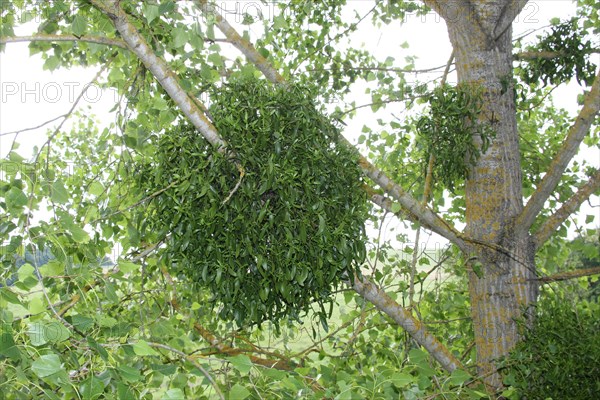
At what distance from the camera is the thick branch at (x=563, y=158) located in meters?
2.80

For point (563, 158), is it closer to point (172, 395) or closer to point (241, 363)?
point (241, 363)

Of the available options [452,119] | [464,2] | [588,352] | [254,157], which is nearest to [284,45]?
[464,2]

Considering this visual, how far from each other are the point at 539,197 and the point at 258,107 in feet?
4.71

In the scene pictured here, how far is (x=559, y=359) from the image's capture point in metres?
2.42

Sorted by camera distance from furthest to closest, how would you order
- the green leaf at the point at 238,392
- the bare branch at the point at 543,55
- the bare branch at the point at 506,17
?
the bare branch at the point at 543,55
the bare branch at the point at 506,17
the green leaf at the point at 238,392

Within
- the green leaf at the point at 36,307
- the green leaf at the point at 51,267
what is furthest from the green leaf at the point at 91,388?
the green leaf at the point at 51,267

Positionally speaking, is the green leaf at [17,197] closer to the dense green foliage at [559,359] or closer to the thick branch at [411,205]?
the thick branch at [411,205]

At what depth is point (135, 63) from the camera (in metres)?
2.85

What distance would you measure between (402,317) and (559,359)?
61 cm

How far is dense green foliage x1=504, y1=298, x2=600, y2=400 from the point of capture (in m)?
2.41

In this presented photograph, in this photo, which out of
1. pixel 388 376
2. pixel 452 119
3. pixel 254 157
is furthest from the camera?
pixel 452 119

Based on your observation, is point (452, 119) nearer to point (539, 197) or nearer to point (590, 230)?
point (539, 197)

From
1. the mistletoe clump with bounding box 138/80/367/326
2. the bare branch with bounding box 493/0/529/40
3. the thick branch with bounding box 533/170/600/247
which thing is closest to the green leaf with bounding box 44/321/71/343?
the mistletoe clump with bounding box 138/80/367/326

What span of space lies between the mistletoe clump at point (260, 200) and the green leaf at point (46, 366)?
75 centimetres
